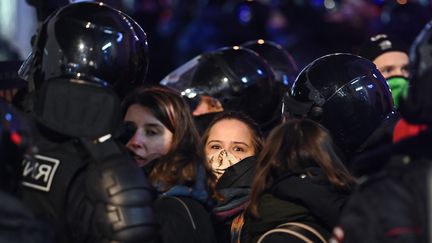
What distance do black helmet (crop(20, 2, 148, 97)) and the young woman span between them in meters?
0.69

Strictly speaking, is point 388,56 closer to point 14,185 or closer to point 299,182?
point 299,182

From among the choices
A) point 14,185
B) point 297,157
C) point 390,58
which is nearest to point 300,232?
point 297,157

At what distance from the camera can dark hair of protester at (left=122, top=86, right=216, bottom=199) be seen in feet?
12.8

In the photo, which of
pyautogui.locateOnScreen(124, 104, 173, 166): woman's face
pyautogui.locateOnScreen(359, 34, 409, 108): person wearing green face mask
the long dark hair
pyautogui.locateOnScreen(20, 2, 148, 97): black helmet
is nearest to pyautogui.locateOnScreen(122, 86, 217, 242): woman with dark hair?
pyautogui.locateOnScreen(124, 104, 173, 166): woman's face

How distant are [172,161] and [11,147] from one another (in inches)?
48.8

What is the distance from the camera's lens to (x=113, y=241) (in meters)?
3.07

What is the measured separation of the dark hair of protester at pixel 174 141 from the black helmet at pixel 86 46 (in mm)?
376

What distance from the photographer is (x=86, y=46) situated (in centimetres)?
359

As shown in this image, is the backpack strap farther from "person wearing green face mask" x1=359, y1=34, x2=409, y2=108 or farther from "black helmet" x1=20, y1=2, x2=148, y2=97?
"person wearing green face mask" x1=359, y1=34, x2=409, y2=108

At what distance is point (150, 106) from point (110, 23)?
0.69 m

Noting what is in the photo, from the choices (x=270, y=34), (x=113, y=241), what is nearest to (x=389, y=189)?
(x=113, y=241)

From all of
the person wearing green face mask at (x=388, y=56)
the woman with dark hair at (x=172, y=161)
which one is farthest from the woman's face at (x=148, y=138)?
the person wearing green face mask at (x=388, y=56)

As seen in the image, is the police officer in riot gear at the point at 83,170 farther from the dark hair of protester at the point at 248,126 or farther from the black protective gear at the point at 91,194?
the dark hair of protester at the point at 248,126

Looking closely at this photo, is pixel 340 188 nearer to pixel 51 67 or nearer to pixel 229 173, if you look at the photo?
pixel 229 173
